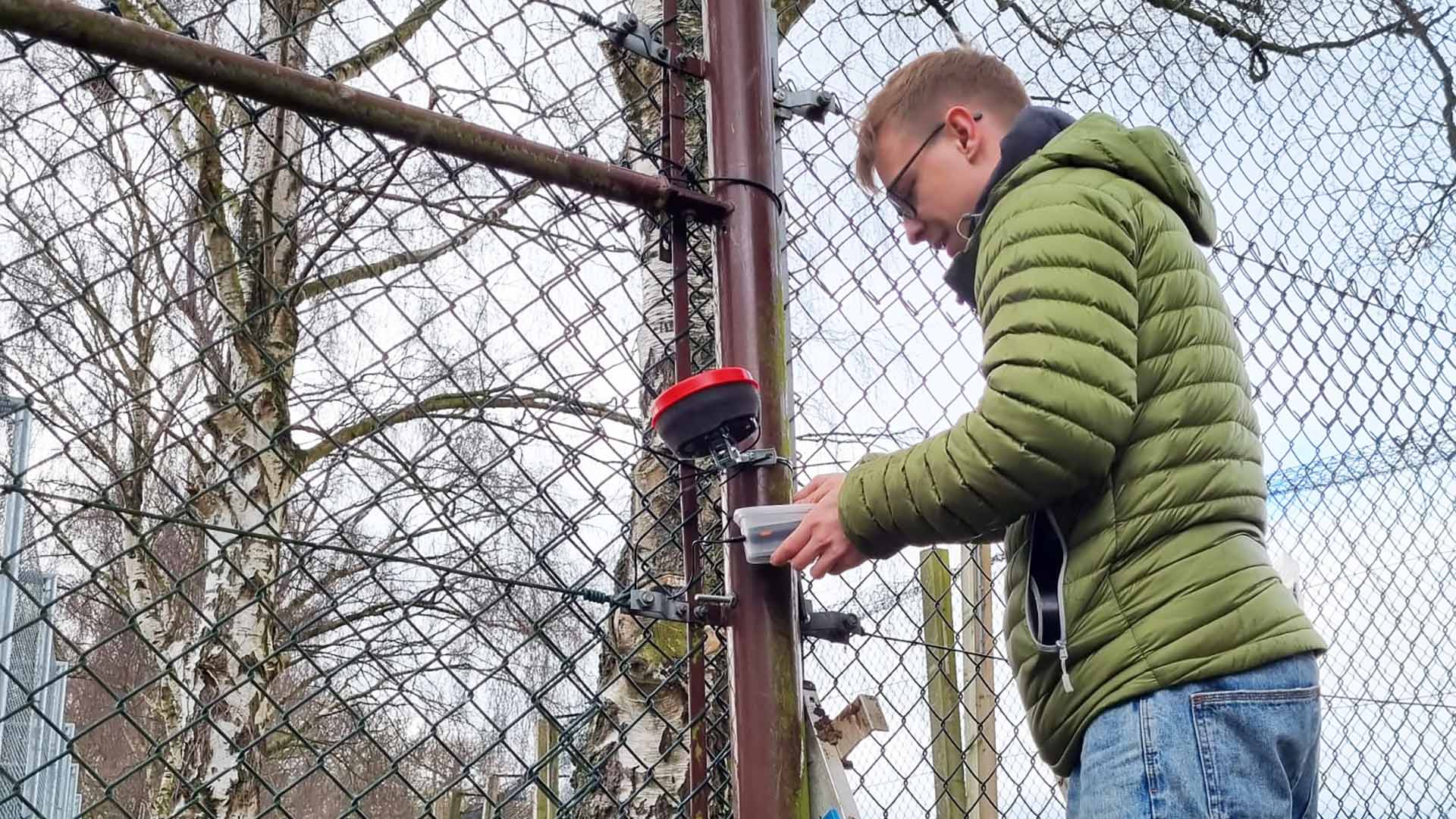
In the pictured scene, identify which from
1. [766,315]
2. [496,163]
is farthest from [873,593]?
[496,163]

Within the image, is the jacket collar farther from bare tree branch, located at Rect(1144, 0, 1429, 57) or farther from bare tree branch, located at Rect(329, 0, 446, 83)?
bare tree branch, located at Rect(329, 0, 446, 83)

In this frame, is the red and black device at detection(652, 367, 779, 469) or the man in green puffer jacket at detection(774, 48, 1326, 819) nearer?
Result: the man in green puffer jacket at detection(774, 48, 1326, 819)

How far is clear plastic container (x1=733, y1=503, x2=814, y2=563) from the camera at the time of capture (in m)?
1.36

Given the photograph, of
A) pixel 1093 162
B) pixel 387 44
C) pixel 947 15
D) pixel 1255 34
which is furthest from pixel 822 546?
pixel 387 44

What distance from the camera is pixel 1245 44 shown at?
9.03ft

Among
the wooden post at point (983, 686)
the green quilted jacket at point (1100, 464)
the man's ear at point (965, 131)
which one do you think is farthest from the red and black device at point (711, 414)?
the wooden post at point (983, 686)

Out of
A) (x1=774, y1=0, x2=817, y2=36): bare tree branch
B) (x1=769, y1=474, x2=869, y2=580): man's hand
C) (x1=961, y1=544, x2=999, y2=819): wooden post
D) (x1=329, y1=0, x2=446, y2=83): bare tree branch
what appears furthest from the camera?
(x1=774, y1=0, x2=817, y2=36): bare tree branch

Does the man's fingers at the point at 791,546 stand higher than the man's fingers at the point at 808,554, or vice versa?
the man's fingers at the point at 791,546

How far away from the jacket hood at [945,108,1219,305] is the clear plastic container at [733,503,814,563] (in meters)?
0.38

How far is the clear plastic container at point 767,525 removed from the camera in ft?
4.45

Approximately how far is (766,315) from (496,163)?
419mm

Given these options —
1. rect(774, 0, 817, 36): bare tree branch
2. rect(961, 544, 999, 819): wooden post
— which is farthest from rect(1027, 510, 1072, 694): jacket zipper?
rect(774, 0, 817, 36): bare tree branch

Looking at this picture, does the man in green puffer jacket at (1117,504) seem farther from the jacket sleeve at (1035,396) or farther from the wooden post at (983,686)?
the wooden post at (983,686)

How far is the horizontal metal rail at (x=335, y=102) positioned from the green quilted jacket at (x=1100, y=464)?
1.62 ft
